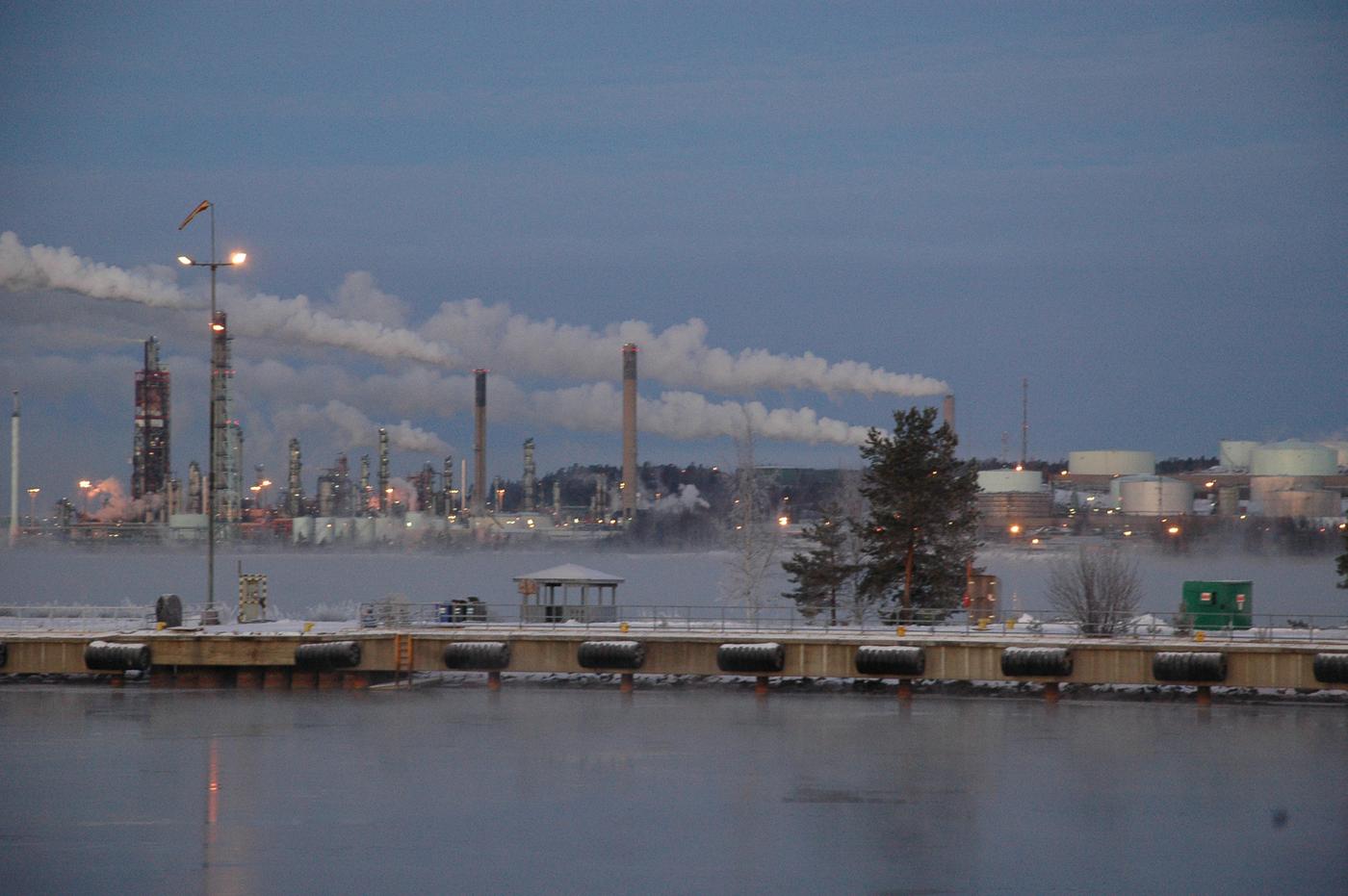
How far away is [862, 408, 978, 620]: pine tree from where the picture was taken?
157ft

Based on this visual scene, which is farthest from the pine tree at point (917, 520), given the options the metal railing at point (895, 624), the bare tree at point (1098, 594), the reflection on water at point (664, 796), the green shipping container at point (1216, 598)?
the reflection on water at point (664, 796)

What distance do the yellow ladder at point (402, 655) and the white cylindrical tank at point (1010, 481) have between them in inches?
5898

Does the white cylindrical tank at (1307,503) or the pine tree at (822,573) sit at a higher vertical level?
the white cylindrical tank at (1307,503)

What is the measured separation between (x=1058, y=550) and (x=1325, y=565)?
29.1 metres

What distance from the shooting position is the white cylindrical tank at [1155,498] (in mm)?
180875

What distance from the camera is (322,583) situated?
14600 centimetres

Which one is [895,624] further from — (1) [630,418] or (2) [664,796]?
(1) [630,418]

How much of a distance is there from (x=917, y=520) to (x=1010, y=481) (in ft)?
468

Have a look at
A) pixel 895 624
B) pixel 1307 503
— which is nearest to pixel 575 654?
pixel 895 624

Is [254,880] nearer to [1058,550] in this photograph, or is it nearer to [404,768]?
[404,768]

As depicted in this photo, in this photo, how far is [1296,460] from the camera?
18038 centimetres

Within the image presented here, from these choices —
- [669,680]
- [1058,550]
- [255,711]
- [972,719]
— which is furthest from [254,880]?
[1058,550]

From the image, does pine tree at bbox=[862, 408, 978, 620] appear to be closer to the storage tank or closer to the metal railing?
the metal railing

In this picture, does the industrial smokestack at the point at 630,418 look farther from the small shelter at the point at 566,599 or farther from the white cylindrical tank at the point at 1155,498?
the small shelter at the point at 566,599
